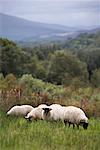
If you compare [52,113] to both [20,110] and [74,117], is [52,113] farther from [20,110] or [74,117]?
[20,110]

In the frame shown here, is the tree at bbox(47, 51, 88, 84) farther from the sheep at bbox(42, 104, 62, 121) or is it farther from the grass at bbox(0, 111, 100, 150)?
the grass at bbox(0, 111, 100, 150)

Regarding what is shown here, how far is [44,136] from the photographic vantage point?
19.1ft

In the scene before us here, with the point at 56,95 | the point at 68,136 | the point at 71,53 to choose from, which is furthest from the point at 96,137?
the point at 71,53

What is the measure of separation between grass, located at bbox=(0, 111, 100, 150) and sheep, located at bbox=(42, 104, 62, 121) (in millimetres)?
496

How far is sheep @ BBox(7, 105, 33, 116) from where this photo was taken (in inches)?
295

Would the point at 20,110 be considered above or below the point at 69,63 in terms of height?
below

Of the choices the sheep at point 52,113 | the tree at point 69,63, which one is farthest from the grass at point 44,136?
the tree at point 69,63

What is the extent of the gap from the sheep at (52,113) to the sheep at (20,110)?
0.46 m

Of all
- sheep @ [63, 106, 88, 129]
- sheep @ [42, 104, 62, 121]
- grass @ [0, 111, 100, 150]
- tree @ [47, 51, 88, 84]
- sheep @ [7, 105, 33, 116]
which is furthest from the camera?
tree @ [47, 51, 88, 84]

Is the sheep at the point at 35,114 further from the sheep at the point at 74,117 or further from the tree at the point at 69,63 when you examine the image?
the tree at the point at 69,63

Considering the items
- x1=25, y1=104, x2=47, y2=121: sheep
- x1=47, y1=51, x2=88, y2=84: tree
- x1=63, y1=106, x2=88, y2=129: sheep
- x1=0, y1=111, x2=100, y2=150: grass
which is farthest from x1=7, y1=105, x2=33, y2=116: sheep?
x1=47, y1=51, x2=88, y2=84: tree

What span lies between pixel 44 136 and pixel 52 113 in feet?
5.50

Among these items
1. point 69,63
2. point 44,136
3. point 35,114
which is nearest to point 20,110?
point 35,114

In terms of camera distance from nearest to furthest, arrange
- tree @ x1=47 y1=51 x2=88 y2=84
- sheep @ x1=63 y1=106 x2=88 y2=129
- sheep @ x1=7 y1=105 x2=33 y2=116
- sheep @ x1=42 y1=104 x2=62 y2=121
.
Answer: sheep @ x1=63 y1=106 x2=88 y2=129
sheep @ x1=42 y1=104 x2=62 y2=121
sheep @ x1=7 y1=105 x2=33 y2=116
tree @ x1=47 y1=51 x2=88 y2=84
